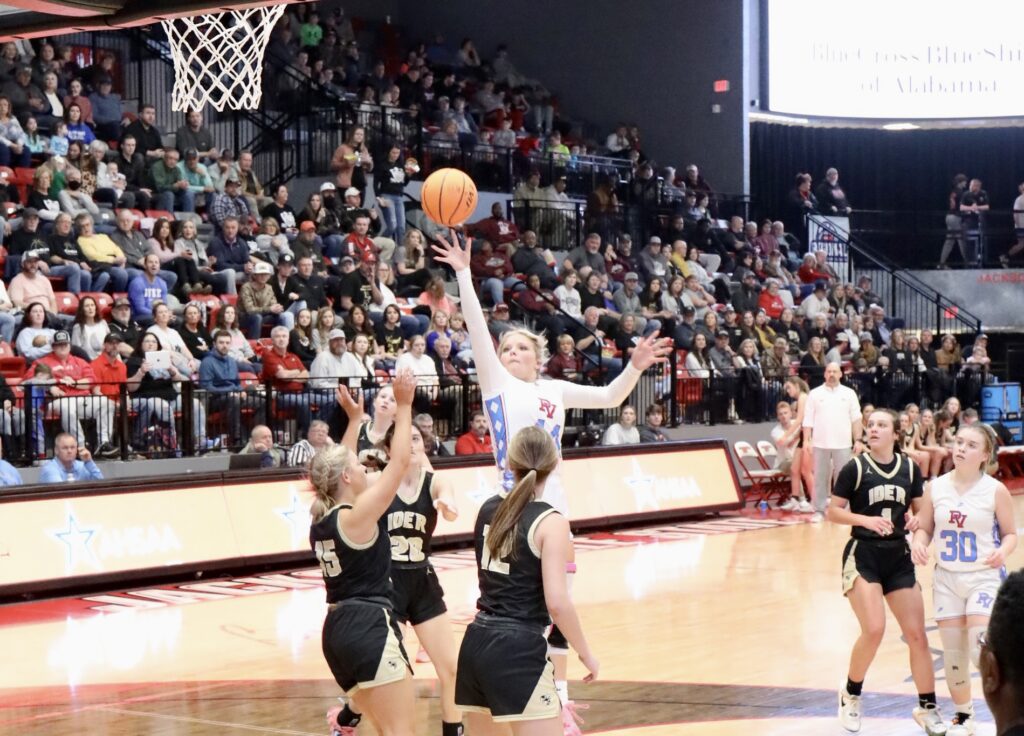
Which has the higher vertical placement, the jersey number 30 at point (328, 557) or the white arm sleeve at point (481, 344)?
the white arm sleeve at point (481, 344)

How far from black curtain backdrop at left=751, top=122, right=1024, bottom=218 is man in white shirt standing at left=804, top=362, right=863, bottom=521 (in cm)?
1331

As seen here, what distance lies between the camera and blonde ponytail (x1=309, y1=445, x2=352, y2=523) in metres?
5.79

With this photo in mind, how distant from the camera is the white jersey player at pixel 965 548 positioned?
7.30m

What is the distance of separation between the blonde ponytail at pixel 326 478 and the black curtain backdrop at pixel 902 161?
81.3 ft

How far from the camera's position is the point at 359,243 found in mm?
18547

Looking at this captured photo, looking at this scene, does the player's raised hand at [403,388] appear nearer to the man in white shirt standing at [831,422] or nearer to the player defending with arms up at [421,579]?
the player defending with arms up at [421,579]

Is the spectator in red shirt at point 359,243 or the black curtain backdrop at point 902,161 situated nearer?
the spectator in red shirt at point 359,243

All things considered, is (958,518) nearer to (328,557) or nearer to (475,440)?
(328,557)

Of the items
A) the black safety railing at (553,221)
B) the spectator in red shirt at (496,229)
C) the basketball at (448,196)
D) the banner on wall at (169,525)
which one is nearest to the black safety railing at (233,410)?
the banner on wall at (169,525)

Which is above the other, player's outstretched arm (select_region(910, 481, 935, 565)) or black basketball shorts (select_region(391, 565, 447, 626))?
player's outstretched arm (select_region(910, 481, 935, 565))

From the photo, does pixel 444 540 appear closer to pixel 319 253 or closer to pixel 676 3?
pixel 319 253

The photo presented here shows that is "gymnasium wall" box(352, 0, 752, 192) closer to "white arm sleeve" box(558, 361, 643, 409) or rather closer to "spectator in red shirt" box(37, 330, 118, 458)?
"spectator in red shirt" box(37, 330, 118, 458)

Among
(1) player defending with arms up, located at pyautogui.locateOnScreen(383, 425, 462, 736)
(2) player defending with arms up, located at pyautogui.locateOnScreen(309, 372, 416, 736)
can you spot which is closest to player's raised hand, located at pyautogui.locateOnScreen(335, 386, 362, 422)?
(1) player defending with arms up, located at pyautogui.locateOnScreen(383, 425, 462, 736)

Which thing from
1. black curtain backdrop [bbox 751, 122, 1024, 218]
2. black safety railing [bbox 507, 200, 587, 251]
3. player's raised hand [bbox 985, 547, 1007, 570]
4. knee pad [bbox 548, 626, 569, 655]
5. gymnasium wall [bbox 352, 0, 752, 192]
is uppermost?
gymnasium wall [bbox 352, 0, 752, 192]
